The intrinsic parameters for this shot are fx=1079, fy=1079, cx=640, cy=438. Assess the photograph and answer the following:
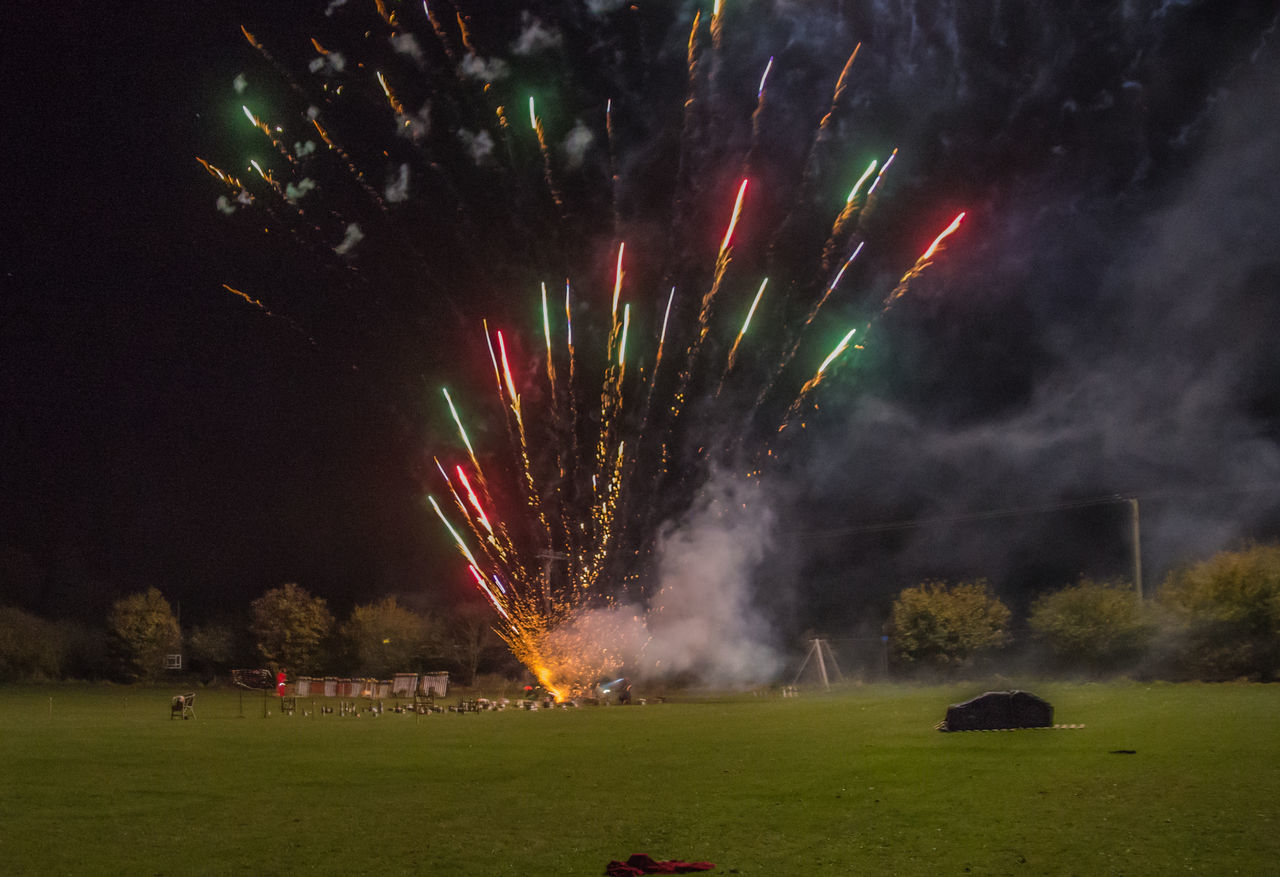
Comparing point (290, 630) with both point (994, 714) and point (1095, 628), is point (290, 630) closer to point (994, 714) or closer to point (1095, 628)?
point (1095, 628)

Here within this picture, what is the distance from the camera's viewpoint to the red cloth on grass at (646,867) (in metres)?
9.09

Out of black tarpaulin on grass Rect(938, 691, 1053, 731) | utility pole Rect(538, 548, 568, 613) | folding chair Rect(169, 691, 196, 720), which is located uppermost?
utility pole Rect(538, 548, 568, 613)

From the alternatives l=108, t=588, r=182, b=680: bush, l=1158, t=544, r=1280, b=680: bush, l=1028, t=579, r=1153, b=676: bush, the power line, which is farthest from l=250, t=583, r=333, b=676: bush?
l=1158, t=544, r=1280, b=680: bush

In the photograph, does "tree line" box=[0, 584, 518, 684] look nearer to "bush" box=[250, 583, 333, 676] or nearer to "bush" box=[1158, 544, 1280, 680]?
"bush" box=[250, 583, 333, 676]

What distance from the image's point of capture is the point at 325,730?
91.3 ft

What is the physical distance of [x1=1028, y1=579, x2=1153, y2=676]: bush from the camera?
4153 cm

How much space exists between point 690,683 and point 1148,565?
22283mm

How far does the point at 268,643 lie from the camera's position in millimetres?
68188

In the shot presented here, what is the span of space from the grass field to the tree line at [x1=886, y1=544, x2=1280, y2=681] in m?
15.7

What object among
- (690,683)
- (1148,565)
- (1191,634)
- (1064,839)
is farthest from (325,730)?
(1148,565)

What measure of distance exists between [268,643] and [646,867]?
64164 millimetres

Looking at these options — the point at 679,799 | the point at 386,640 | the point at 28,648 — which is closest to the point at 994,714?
the point at 679,799

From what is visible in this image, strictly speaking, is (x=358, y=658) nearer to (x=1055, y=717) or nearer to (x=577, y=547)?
(x=577, y=547)

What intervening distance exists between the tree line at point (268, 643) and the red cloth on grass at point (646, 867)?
187 ft
